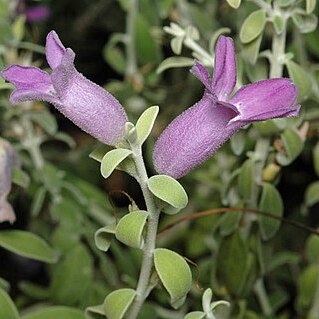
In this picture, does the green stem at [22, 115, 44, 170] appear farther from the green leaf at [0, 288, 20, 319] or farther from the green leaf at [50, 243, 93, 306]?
the green leaf at [0, 288, 20, 319]

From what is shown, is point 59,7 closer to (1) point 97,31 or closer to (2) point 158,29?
(1) point 97,31

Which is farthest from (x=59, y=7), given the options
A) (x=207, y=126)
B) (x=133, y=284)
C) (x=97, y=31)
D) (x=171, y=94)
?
(x=207, y=126)

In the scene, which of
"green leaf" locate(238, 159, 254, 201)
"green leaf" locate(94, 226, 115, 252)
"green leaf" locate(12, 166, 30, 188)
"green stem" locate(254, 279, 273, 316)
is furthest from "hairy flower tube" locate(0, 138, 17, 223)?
"green stem" locate(254, 279, 273, 316)

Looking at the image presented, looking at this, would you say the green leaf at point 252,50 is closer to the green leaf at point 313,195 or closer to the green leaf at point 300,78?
the green leaf at point 300,78

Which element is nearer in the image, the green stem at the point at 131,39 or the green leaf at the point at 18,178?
the green leaf at the point at 18,178

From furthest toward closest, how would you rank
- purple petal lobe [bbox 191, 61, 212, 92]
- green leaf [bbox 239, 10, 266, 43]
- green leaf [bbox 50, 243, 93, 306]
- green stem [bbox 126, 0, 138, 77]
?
green stem [bbox 126, 0, 138, 77] < green leaf [bbox 50, 243, 93, 306] < green leaf [bbox 239, 10, 266, 43] < purple petal lobe [bbox 191, 61, 212, 92]

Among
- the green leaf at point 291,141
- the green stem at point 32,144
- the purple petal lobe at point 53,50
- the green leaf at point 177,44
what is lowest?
the green stem at point 32,144

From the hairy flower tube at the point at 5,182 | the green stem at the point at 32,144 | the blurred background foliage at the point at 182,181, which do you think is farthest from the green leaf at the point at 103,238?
the green stem at the point at 32,144

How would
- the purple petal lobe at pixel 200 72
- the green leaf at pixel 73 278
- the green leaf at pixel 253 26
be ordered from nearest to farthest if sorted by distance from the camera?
the purple petal lobe at pixel 200 72 < the green leaf at pixel 253 26 < the green leaf at pixel 73 278
